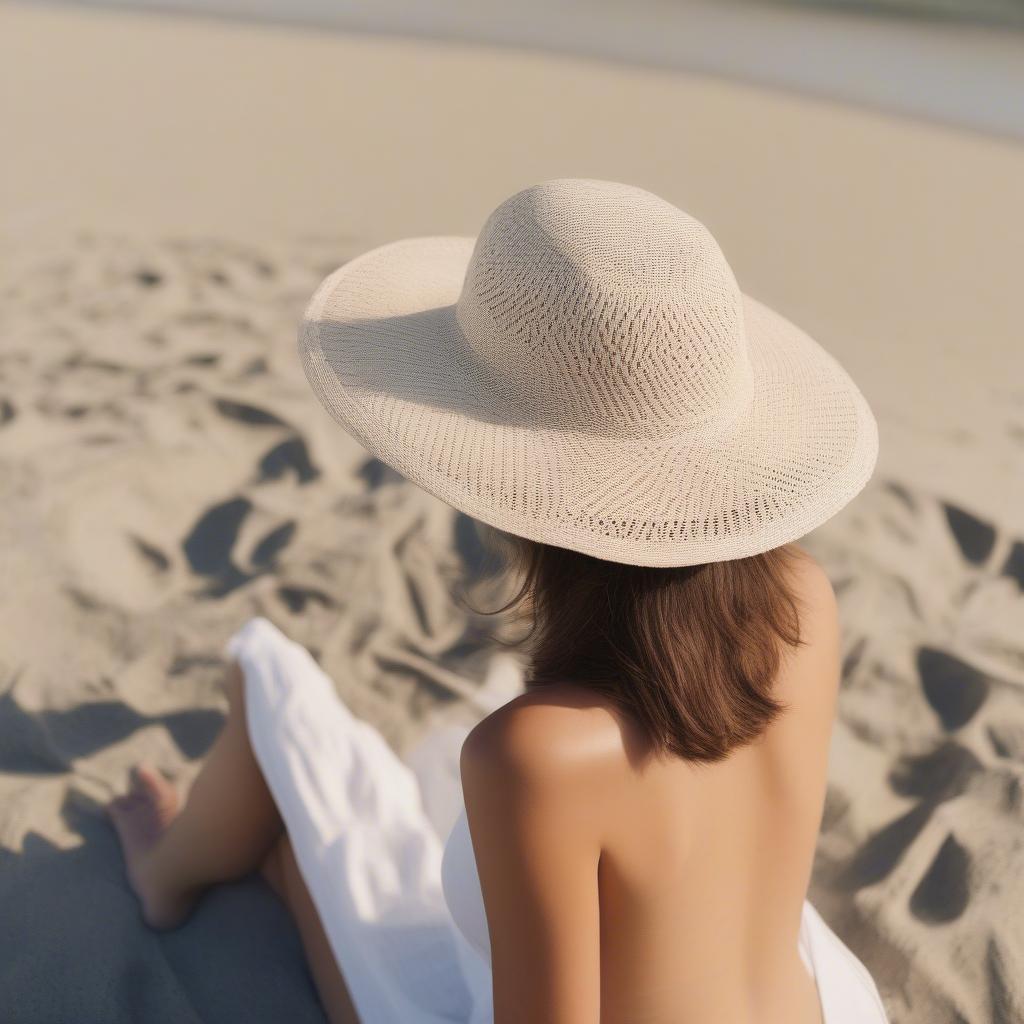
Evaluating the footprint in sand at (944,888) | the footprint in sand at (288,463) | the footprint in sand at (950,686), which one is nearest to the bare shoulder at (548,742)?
the footprint in sand at (944,888)

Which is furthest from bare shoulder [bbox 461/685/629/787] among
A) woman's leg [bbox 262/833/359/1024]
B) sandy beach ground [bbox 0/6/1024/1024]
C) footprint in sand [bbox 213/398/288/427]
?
footprint in sand [bbox 213/398/288/427]

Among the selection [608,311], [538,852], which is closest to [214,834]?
[538,852]

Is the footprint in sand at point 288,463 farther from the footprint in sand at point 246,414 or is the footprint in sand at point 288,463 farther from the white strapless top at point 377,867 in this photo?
the white strapless top at point 377,867

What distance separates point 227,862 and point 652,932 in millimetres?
906

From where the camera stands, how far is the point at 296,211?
427cm

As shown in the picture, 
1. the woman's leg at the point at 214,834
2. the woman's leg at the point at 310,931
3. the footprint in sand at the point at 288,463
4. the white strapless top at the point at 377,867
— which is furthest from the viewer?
the footprint in sand at the point at 288,463

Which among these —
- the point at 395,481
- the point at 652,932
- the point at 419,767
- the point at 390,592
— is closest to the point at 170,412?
the point at 395,481

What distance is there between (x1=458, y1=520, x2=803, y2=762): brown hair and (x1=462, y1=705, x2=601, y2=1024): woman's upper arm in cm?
9

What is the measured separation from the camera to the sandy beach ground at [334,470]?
1.95 meters

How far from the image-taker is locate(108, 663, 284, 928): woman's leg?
1812 mm

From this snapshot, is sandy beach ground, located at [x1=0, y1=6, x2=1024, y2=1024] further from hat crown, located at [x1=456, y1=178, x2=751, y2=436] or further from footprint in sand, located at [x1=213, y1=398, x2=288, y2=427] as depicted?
hat crown, located at [x1=456, y1=178, x2=751, y2=436]

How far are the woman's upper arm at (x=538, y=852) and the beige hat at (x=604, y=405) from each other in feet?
0.68

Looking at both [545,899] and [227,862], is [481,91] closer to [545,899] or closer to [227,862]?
[227,862]

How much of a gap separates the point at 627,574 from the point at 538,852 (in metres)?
0.30
